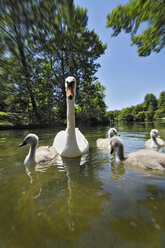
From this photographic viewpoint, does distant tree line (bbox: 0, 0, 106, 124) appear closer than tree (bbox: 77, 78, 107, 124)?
Yes

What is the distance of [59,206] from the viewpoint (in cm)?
138

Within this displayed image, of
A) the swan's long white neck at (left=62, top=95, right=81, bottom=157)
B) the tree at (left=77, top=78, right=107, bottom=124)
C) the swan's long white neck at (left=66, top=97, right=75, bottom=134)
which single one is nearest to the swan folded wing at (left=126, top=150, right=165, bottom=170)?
the swan's long white neck at (left=62, top=95, right=81, bottom=157)

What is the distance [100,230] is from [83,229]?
0.52ft

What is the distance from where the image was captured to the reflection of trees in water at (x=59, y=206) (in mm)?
1039

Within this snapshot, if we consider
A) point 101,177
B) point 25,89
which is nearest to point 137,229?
point 101,177

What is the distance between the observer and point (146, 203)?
138 cm

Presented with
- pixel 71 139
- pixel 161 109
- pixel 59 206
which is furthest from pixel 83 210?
pixel 161 109

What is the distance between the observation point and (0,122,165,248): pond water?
968mm

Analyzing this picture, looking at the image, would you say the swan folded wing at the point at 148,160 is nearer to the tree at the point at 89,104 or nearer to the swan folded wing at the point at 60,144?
the swan folded wing at the point at 60,144

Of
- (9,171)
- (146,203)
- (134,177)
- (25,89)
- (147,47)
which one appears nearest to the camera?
(146,203)

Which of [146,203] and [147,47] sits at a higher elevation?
[147,47]

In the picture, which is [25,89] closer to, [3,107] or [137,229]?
[3,107]

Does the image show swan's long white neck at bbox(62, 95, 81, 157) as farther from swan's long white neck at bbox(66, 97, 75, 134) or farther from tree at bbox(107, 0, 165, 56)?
tree at bbox(107, 0, 165, 56)

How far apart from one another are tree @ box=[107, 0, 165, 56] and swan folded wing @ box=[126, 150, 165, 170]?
5155 mm
